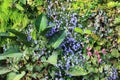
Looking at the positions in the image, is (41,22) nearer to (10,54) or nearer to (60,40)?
(60,40)

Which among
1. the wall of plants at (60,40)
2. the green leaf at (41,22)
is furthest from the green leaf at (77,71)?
the green leaf at (41,22)

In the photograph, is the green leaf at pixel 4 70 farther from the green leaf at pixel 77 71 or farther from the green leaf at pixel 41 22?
the green leaf at pixel 77 71

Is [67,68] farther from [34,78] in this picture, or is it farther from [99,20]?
[99,20]

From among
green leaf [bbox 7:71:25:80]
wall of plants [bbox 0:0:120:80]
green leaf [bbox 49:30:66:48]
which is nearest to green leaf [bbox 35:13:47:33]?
wall of plants [bbox 0:0:120:80]

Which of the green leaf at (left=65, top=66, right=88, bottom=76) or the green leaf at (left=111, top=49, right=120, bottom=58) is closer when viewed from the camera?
the green leaf at (left=65, top=66, right=88, bottom=76)

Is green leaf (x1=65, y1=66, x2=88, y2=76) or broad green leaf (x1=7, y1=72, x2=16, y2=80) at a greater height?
broad green leaf (x1=7, y1=72, x2=16, y2=80)

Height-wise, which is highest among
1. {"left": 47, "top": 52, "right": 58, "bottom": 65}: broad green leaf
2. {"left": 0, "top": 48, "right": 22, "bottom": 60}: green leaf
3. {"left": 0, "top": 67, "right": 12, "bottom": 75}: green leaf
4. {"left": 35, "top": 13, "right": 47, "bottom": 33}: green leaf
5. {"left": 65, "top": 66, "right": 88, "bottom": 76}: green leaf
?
{"left": 35, "top": 13, "right": 47, "bottom": 33}: green leaf

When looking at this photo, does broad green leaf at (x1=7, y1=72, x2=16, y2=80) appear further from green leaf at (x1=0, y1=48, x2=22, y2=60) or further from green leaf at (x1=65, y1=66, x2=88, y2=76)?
green leaf at (x1=65, y1=66, x2=88, y2=76)

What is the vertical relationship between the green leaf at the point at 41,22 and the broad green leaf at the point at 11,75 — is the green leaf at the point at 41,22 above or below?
above
